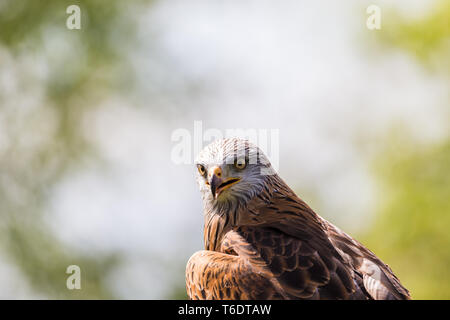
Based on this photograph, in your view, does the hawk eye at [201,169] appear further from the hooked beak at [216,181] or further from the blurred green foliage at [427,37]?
the blurred green foliage at [427,37]

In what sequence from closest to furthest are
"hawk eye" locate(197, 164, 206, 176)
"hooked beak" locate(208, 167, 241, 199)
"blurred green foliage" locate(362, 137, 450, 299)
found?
"hooked beak" locate(208, 167, 241, 199) < "hawk eye" locate(197, 164, 206, 176) < "blurred green foliage" locate(362, 137, 450, 299)

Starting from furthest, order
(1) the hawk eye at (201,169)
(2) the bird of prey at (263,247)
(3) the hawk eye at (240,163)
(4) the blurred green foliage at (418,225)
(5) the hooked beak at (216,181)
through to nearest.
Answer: (4) the blurred green foliage at (418,225)
(1) the hawk eye at (201,169)
(3) the hawk eye at (240,163)
(5) the hooked beak at (216,181)
(2) the bird of prey at (263,247)

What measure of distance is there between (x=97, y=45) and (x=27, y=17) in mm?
1916

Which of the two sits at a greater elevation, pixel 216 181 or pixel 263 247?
pixel 216 181

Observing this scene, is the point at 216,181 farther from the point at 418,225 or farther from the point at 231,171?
the point at 418,225

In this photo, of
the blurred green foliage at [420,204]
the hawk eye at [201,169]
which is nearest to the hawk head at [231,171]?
the hawk eye at [201,169]

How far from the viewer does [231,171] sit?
469 centimetres

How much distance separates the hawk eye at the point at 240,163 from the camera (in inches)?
184

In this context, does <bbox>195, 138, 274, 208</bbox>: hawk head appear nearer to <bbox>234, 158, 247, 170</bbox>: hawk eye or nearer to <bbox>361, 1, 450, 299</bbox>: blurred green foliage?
<bbox>234, 158, 247, 170</bbox>: hawk eye

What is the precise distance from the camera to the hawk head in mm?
4586

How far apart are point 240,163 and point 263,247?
0.83m

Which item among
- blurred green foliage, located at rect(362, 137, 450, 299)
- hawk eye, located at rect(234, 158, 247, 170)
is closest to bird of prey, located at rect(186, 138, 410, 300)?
hawk eye, located at rect(234, 158, 247, 170)

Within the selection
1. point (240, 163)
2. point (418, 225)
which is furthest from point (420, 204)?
point (240, 163)
